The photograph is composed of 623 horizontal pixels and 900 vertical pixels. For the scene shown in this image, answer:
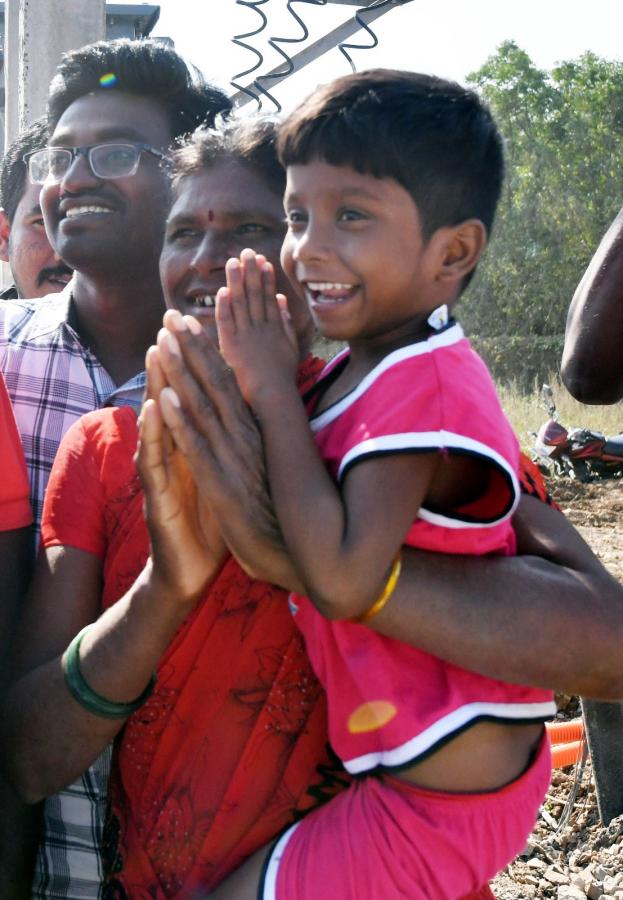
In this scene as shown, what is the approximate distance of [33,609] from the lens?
197 centimetres

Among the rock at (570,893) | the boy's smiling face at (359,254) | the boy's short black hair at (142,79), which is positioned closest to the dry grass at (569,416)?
the rock at (570,893)

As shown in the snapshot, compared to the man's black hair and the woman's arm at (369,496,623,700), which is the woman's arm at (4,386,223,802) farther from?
the man's black hair

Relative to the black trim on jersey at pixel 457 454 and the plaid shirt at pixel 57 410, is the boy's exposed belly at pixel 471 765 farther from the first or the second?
the plaid shirt at pixel 57 410

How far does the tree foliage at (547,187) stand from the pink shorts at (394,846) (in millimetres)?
23652

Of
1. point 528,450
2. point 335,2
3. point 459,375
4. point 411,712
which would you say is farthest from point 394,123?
point 528,450

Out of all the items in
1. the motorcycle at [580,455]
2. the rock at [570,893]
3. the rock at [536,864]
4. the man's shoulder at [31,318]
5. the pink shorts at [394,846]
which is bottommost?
the motorcycle at [580,455]

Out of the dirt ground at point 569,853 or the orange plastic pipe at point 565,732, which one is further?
the orange plastic pipe at point 565,732

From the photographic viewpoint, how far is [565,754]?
446 centimetres

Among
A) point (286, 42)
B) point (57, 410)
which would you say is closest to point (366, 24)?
point (286, 42)

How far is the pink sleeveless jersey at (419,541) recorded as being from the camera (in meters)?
1.70

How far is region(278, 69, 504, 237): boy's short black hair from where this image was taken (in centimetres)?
182

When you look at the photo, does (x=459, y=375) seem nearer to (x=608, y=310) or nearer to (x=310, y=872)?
(x=310, y=872)

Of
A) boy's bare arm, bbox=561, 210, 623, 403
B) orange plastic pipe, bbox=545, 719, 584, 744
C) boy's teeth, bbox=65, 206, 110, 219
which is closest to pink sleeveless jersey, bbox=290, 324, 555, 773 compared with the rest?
boy's bare arm, bbox=561, 210, 623, 403

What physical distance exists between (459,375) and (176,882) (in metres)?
0.92
